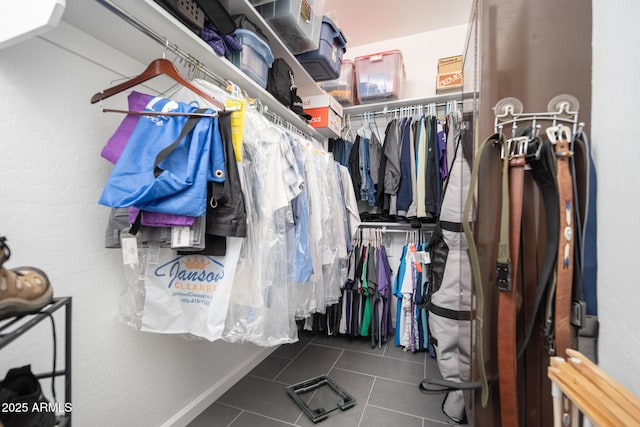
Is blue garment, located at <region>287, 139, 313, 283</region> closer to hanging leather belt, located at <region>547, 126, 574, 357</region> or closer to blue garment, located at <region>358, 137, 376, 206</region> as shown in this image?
hanging leather belt, located at <region>547, 126, 574, 357</region>

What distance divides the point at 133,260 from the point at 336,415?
4.16ft

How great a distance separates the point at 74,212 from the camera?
0.92 metres

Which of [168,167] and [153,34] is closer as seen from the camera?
[168,167]

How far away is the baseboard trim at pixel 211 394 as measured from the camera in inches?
51.1

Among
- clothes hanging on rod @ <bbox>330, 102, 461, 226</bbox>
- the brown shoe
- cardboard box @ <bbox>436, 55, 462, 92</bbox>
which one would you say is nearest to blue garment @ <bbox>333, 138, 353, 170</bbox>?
clothes hanging on rod @ <bbox>330, 102, 461, 226</bbox>

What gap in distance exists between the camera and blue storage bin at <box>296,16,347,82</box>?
1848 mm

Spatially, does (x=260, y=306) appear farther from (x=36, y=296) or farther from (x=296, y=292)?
Result: (x=36, y=296)

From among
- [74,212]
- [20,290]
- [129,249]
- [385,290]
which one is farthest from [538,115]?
[385,290]

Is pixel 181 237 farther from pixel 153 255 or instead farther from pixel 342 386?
pixel 342 386

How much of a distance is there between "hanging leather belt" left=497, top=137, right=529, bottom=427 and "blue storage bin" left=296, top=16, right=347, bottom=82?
1.59m

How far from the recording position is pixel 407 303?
2.22 m

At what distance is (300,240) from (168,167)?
2.05ft

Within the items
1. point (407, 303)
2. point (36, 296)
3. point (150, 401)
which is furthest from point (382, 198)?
point (36, 296)

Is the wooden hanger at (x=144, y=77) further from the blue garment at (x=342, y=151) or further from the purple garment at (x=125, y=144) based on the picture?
the blue garment at (x=342, y=151)
